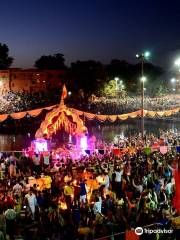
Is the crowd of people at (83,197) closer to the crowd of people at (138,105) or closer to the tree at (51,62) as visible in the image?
the crowd of people at (138,105)

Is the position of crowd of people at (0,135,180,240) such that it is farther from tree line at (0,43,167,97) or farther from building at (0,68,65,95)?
building at (0,68,65,95)

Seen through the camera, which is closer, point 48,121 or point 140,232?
point 140,232

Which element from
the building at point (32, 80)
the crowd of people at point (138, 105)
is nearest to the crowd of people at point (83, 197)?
the crowd of people at point (138, 105)

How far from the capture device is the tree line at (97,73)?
2589 inches

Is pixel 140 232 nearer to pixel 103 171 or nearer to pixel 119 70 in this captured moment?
pixel 103 171

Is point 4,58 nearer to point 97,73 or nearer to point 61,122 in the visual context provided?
point 97,73

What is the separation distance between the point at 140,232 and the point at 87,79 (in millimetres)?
56483

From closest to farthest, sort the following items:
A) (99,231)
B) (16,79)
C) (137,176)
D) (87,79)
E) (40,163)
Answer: (99,231) → (137,176) → (40,163) → (87,79) → (16,79)

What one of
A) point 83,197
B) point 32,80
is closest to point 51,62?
point 32,80

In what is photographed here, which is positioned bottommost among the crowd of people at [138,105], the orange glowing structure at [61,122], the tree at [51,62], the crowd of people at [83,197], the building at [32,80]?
the crowd of people at [83,197]

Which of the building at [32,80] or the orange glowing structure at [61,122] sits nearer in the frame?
the orange glowing structure at [61,122]

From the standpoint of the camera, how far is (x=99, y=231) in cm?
1101

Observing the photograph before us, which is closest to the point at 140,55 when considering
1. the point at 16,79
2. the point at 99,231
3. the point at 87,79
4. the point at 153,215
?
the point at 153,215

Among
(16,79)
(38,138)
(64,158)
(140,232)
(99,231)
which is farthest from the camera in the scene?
(16,79)
